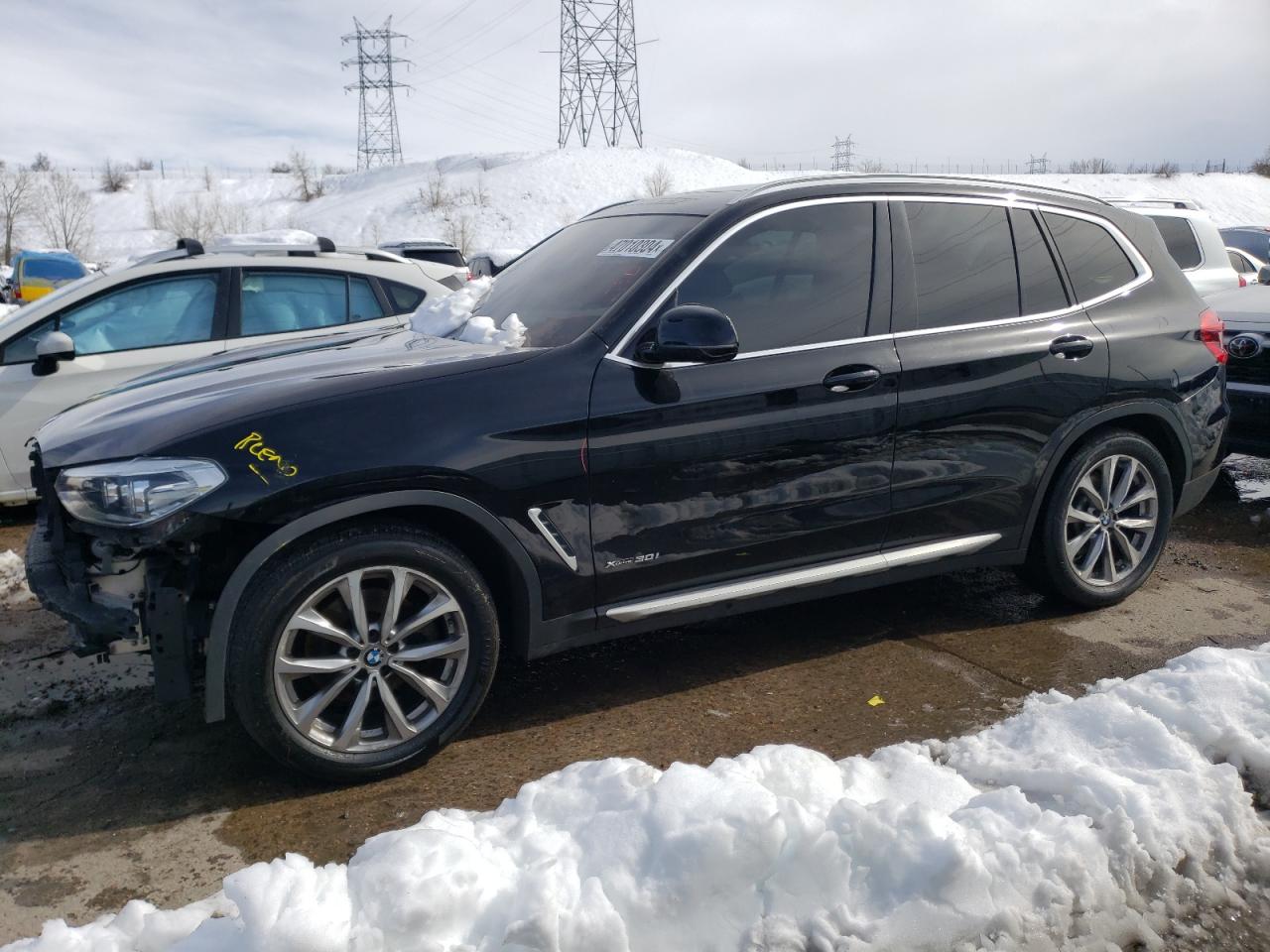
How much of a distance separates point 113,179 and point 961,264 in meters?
89.8

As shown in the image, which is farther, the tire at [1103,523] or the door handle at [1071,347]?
the tire at [1103,523]

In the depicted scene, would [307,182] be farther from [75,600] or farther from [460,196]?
[75,600]

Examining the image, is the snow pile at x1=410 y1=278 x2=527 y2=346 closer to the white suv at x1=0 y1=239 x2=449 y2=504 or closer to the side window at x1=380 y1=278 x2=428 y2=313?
the white suv at x1=0 y1=239 x2=449 y2=504

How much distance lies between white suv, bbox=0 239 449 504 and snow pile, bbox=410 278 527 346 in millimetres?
2058

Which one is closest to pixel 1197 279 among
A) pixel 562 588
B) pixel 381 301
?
pixel 381 301

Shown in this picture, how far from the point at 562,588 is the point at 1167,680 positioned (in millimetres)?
2053

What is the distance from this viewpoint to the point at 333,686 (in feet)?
10.3

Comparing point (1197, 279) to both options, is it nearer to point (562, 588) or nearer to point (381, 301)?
point (381, 301)

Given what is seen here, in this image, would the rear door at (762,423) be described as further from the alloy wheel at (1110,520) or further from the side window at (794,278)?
the alloy wheel at (1110,520)

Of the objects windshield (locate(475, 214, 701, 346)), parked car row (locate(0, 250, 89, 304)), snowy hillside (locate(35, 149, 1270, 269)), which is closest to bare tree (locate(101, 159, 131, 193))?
snowy hillside (locate(35, 149, 1270, 269))

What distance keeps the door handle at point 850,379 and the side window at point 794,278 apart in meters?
0.13

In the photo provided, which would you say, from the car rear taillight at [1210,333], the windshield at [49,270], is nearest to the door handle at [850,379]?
the car rear taillight at [1210,333]

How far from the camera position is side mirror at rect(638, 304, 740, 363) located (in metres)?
3.39

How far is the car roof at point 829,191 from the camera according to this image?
3.98m
